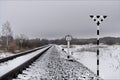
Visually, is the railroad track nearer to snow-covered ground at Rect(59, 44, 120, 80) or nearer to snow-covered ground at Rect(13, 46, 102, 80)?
snow-covered ground at Rect(13, 46, 102, 80)

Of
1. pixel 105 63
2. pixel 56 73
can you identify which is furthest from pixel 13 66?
pixel 105 63

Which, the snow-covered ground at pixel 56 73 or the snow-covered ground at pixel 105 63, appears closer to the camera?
the snow-covered ground at pixel 56 73

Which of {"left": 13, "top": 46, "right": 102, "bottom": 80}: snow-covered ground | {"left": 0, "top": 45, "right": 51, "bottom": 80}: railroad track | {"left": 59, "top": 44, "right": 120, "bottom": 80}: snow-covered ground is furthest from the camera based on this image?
{"left": 59, "top": 44, "right": 120, "bottom": 80}: snow-covered ground

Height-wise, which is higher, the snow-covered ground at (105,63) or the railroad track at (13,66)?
the railroad track at (13,66)

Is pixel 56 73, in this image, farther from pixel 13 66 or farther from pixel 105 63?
pixel 105 63

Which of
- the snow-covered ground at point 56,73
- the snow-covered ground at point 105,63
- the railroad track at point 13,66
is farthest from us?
the snow-covered ground at point 105,63

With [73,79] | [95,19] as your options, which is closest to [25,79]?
[73,79]

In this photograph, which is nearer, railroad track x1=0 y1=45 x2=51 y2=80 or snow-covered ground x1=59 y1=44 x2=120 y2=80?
railroad track x1=0 y1=45 x2=51 y2=80

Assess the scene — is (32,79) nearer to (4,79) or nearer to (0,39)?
(4,79)

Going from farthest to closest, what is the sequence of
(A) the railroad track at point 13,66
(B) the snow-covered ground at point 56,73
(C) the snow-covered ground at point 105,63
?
(C) the snow-covered ground at point 105,63 → (B) the snow-covered ground at point 56,73 → (A) the railroad track at point 13,66

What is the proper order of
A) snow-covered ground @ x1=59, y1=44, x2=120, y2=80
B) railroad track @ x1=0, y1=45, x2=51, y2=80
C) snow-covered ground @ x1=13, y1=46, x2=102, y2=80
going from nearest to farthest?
railroad track @ x1=0, y1=45, x2=51, y2=80
snow-covered ground @ x1=13, y1=46, x2=102, y2=80
snow-covered ground @ x1=59, y1=44, x2=120, y2=80

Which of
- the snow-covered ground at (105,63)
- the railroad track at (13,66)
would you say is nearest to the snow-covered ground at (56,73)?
the railroad track at (13,66)

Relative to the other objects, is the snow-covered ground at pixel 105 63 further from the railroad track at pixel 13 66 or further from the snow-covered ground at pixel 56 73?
the railroad track at pixel 13 66

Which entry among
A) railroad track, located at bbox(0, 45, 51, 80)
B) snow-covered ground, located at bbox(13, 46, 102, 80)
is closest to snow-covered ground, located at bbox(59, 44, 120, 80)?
snow-covered ground, located at bbox(13, 46, 102, 80)
